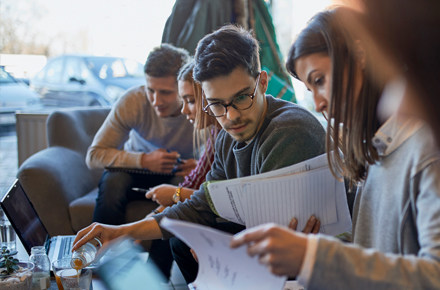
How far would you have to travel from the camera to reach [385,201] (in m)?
0.67

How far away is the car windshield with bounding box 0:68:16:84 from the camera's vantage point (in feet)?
10.7

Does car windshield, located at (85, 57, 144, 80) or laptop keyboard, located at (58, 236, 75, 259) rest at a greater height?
car windshield, located at (85, 57, 144, 80)

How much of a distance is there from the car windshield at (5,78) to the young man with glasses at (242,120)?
2.74 metres

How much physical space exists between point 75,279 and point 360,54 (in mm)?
795

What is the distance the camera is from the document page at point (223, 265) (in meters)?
0.60

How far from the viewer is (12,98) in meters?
3.39

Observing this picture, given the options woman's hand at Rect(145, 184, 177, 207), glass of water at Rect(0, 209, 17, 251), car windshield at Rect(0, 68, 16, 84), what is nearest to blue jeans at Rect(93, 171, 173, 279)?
woman's hand at Rect(145, 184, 177, 207)

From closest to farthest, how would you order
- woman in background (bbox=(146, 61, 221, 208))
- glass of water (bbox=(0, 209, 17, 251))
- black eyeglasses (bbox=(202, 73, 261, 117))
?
black eyeglasses (bbox=(202, 73, 261, 117))
glass of water (bbox=(0, 209, 17, 251))
woman in background (bbox=(146, 61, 221, 208))

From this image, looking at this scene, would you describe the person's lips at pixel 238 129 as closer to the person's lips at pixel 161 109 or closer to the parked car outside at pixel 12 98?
the person's lips at pixel 161 109

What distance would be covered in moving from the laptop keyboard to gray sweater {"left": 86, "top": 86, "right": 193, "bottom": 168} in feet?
2.15

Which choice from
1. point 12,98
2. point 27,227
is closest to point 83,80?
point 12,98

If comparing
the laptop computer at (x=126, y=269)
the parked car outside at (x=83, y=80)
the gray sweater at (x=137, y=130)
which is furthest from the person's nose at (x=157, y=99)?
the parked car outside at (x=83, y=80)

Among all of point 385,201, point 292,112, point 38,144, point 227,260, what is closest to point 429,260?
point 385,201

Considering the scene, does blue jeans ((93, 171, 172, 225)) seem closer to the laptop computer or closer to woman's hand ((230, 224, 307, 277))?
the laptop computer
